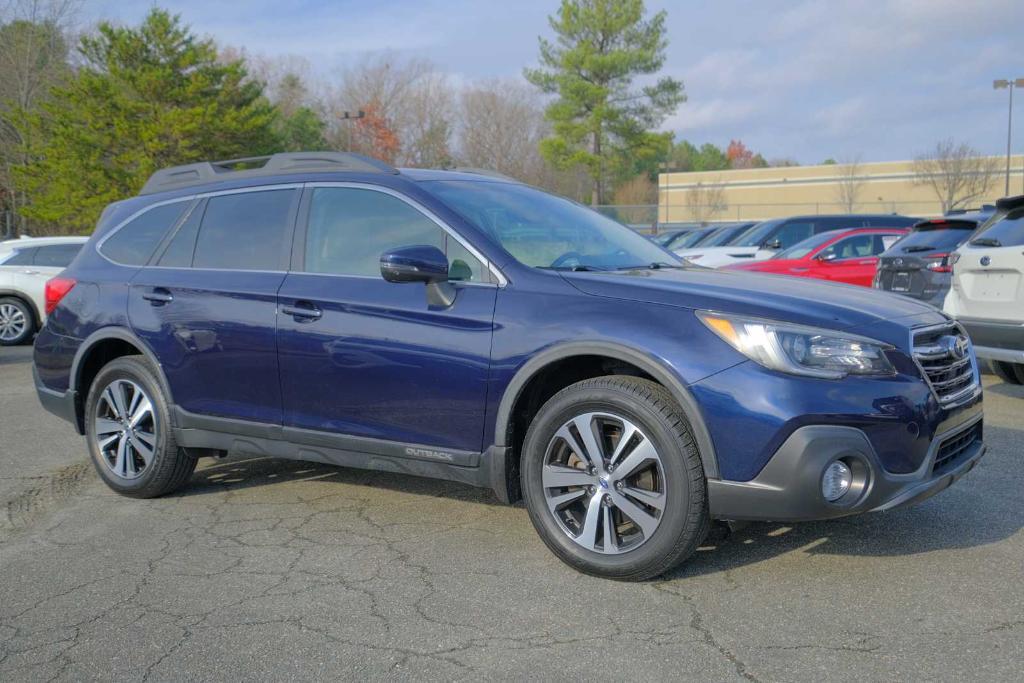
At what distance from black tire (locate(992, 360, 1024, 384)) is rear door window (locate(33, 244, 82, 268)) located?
1268 centimetres

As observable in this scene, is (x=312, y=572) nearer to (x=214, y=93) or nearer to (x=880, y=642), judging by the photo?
(x=880, y=642)

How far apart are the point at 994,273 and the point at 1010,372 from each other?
62.0 inches

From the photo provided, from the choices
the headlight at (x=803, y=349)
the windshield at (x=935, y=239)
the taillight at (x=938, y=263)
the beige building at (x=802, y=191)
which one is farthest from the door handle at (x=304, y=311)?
the beige building at (x=802, y=191)

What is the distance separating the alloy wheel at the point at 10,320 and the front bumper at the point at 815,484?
13699 mm

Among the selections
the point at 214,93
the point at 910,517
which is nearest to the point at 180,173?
the point at 910,517

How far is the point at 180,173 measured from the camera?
5.79 metres

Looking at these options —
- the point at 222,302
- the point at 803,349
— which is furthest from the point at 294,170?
the point at 803,349

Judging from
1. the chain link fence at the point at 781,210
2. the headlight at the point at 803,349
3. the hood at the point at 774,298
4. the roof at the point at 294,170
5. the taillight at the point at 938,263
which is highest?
the chain link fence at the point at 781,210

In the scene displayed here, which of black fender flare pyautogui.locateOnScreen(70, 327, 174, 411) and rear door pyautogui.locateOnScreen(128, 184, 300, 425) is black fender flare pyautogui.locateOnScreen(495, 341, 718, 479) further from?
black fender flare pyautogui.locateOnScreen(70, 327, 174, 411)

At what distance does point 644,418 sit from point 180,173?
3.42 metres

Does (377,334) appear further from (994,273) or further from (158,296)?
(994,273)

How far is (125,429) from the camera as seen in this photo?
5477 millimetres

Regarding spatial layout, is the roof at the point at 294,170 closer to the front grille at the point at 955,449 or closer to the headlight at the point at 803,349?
the headlight at the point at 803,349

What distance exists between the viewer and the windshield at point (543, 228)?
4.54 metres
